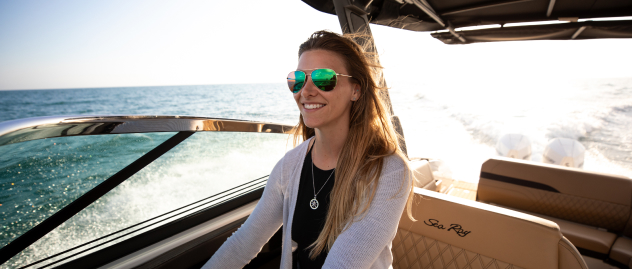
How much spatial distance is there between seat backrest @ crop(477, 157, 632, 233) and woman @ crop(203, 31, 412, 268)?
4.90 ft

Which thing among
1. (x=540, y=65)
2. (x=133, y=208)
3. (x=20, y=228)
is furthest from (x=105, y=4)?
(x=540, y=65)

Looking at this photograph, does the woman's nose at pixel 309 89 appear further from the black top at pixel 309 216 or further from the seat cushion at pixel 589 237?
the seat cushion at pixel 589 237

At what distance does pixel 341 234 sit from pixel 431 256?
1.77 ft

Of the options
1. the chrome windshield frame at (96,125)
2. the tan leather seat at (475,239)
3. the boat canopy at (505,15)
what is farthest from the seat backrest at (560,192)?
the chrome windshield frame at (96,125)

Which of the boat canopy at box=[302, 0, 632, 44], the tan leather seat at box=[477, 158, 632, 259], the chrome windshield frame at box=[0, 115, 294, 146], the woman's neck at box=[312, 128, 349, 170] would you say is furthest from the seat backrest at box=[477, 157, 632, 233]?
the chrome windshield frame at box=[0, 115, 294, 146]

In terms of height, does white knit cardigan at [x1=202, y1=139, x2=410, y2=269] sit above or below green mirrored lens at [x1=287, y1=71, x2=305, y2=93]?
below

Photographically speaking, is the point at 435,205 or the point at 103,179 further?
the point at 103,179

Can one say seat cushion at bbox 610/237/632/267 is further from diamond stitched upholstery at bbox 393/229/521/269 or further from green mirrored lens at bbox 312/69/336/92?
green mirrored lens at bbox 312/69/336/92

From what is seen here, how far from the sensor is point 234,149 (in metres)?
9.07

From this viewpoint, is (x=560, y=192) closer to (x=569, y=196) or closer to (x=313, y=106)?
(x=569, y=196)

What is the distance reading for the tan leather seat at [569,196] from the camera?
1.77m

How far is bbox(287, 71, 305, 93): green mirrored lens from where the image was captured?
1.00 meters

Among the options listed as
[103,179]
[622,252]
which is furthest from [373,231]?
[103,179]

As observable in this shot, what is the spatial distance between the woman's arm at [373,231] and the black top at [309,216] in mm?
162
